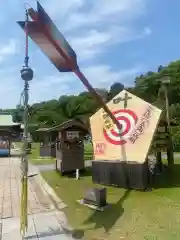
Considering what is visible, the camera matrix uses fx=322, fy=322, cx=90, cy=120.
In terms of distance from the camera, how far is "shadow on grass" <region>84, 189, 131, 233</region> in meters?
7.45

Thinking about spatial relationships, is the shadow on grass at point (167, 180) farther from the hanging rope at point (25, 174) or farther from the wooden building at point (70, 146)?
the hanging rope at point (25, 174)

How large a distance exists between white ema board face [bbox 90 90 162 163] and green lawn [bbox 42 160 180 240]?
4.44 ft

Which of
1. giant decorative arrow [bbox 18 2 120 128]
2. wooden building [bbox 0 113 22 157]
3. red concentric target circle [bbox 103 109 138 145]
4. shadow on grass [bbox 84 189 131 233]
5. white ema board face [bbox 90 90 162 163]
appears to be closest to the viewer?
giant decorative arrow [bbox 18 2 120 128]

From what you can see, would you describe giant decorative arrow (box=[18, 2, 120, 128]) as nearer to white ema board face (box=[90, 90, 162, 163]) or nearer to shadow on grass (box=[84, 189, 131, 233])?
shadow on grass (box=[84, 189, 131, 233])

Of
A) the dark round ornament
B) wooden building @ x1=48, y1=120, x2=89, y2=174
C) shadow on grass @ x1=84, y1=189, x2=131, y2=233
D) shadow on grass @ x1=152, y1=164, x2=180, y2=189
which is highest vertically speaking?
the dark round ornament

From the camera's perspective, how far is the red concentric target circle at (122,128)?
38.6 ft

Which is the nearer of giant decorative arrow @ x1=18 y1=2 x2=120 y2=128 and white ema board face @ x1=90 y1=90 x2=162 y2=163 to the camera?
giant decorative arrow @ x1=18 y1=2 x2=120 y2=128

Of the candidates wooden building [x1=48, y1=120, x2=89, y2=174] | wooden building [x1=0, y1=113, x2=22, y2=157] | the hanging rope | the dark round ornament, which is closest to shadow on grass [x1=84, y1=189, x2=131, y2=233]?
the hanging rope

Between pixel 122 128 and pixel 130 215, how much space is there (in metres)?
4.35

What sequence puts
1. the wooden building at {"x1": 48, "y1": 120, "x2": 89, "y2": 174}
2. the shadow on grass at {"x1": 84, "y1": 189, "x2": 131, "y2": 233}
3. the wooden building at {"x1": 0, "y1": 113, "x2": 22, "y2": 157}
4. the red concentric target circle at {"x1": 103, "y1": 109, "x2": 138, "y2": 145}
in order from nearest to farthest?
the shadow on grass at {"x1": 84, "y1": 189, "x2": 131, "y2": 233}
the red concentric target circle at {"x1": 103, "y1": 109, "x2": 138, "y2": 145}
the wooden building at {"x1": 48, "y1": 120, "x2": 89, "y2": 174}
the wooden building at {"x1": 0, "y1": 113, "x2": 22, "y2": 157}

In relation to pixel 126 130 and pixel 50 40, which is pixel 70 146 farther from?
pixel 50 40

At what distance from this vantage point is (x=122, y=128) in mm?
11953

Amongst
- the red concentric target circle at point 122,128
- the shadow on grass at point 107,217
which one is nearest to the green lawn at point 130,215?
the shadow on grass at point 107,217

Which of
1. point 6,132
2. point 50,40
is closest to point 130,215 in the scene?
point 50,40
